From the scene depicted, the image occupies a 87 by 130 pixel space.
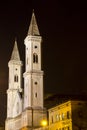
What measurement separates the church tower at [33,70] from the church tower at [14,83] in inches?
578

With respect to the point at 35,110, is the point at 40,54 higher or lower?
higher

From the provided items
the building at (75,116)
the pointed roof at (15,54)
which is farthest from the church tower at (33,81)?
the building at (75,116)

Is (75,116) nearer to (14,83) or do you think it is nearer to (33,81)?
(33,81)

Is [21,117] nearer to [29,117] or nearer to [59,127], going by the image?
[29,117]

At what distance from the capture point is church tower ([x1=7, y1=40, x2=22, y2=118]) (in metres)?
128

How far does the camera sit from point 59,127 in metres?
90.2

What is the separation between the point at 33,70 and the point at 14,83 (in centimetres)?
2096

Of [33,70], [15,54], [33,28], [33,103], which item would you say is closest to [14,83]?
[15,54]

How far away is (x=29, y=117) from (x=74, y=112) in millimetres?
24778

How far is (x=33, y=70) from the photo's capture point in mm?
111312

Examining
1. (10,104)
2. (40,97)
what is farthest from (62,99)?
(10,104)

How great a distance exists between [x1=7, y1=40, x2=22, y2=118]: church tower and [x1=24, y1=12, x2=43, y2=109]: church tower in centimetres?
1468

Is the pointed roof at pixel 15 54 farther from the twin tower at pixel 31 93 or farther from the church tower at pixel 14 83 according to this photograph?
the twin tower at pixel 31 93

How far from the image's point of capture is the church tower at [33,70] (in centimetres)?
10944
